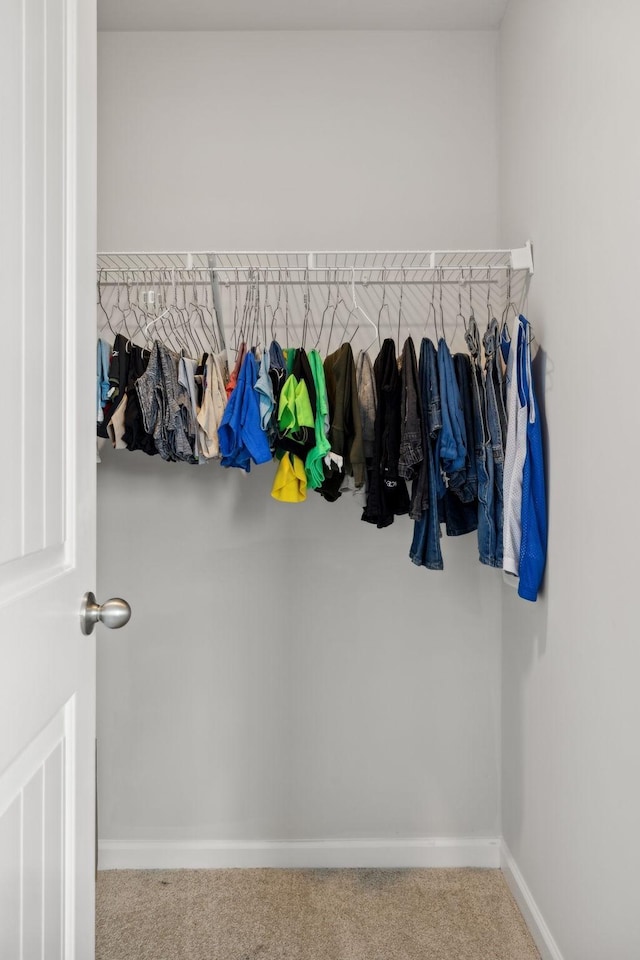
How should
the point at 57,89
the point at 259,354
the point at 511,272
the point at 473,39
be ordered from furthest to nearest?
the point at 473,39, the point at 511,272, the point at 259,354, the point at 57,89

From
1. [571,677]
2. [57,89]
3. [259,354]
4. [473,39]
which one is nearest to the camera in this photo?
[57,89]

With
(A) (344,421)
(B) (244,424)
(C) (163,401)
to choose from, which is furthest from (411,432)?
(C) (163,401)

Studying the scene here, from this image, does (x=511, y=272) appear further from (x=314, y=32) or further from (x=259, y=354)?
(x=314, y=32)

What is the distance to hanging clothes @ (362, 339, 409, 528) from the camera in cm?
192

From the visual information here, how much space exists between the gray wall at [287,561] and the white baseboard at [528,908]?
6.1 inches

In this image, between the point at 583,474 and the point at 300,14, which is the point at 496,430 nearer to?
the point at 583,474

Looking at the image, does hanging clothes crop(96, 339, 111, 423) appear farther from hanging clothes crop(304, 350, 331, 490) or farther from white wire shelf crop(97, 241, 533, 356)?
hanging clothes crop(304, 350, 331, 490)

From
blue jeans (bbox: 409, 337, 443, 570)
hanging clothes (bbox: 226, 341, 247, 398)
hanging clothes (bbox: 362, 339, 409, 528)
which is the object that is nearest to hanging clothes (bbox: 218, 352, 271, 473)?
hanging clothes (bbox: 226, 341, 247, 398)

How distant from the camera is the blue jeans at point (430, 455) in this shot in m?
1.92

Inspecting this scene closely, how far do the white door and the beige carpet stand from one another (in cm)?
113

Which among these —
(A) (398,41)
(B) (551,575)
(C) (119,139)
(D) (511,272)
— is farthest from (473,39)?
(B) (551,575)

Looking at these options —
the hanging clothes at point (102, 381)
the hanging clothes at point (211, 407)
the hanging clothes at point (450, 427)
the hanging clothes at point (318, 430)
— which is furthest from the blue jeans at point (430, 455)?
the hanging clothes at point (102, 381)

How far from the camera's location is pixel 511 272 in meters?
2.21

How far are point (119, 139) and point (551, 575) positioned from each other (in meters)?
2.01
